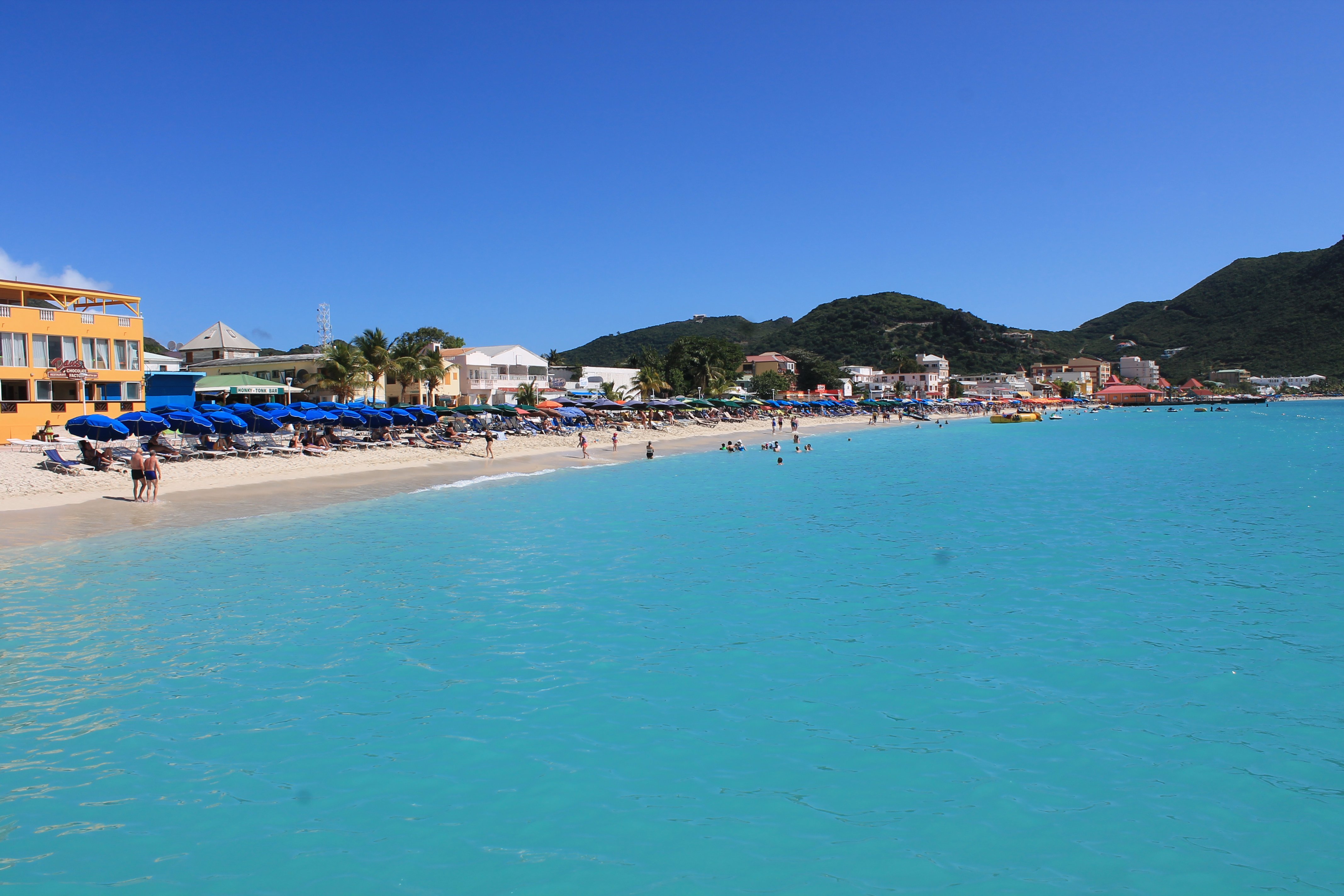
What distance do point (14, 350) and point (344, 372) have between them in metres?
18.2

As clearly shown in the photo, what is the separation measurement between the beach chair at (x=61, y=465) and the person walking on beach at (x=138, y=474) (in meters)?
3.40

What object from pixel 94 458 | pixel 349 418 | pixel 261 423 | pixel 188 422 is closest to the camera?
pixel 94 458

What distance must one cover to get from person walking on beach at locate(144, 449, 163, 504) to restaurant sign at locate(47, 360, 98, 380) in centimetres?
1438

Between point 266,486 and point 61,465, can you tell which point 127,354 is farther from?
point 266,486

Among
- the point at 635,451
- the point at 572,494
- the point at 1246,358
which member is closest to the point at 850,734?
the point at 572,494

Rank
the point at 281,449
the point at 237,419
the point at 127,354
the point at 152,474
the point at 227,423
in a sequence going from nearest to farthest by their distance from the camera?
the point at 152,474 → the point at 227,423 → the point at 237,419 → the point at 281,449 → the point at 127,354

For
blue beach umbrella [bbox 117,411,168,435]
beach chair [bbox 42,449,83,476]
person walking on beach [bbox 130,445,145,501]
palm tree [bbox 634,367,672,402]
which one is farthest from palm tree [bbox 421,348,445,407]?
person walking on beach [bbox 130,445,145,501]

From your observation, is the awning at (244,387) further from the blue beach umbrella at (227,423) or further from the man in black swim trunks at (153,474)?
the man in black swim trunks at (153,474)

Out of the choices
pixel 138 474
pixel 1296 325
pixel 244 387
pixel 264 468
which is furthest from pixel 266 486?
pixel 1296 325

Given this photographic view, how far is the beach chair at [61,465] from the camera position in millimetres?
24359

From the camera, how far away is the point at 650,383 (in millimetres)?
79438

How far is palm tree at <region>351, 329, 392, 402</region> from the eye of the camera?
52250 mm

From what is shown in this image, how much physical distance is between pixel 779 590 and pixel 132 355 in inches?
1448

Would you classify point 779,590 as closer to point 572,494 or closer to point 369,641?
point 369,641
